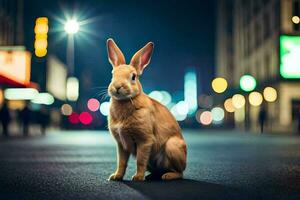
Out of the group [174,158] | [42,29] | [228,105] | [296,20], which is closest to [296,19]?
[296,20]

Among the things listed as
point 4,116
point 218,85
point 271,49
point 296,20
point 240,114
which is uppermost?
point 296,20

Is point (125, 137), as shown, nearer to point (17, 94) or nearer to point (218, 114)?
point (17, 94)

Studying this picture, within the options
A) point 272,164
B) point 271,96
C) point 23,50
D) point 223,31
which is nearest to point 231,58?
point 223,31

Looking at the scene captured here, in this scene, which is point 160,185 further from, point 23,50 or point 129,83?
point 23,50

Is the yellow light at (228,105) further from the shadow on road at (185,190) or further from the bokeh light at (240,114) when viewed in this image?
the shadow on road at (185,190)

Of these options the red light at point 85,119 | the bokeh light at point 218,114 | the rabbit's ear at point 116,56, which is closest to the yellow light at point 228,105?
the bokeh light at point 218,114

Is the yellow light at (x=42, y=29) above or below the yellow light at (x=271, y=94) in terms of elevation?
above

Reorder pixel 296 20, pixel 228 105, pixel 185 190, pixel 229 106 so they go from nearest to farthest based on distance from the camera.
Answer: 1. pixel 185 190
2. pixel 296 20
3. pixel 229 106
4. pixel 228 105
